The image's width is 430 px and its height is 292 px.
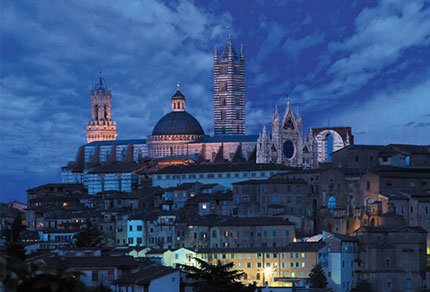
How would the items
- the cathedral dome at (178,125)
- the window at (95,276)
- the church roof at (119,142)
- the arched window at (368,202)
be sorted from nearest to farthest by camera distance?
the window at (95,276)
the arched window at (368,202)
the cathedral dome at (178,125)
the church roof at (119,142)

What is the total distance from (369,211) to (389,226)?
471 centimetres

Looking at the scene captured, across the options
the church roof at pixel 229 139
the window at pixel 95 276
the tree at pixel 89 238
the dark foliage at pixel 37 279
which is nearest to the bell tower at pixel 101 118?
the church roof at pixel 229 139

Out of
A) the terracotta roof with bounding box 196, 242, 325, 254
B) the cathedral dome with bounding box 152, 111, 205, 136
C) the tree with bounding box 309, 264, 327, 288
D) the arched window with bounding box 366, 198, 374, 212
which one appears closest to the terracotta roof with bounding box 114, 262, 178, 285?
the tree with bounding box 309, 264, 327, 288

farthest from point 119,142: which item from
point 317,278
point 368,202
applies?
point 317,278

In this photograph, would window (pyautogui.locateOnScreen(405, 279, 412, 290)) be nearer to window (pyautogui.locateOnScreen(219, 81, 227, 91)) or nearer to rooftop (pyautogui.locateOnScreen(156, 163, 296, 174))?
rooftop (pyautogui.locateOnScreen(156, 163, 296, 174))

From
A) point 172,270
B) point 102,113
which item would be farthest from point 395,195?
point 102,113

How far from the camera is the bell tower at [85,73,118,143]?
129250 millimetres

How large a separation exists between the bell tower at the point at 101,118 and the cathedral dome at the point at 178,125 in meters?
19.2

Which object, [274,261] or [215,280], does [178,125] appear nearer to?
[274,261]

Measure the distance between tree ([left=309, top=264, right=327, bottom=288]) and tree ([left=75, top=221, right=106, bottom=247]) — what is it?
17.8 meters

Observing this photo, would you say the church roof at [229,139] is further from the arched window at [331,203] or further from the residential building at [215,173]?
the arched window at [331,203]

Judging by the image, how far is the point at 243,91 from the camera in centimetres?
12181

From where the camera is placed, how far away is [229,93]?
12000cm

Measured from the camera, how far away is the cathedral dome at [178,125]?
109 meters
